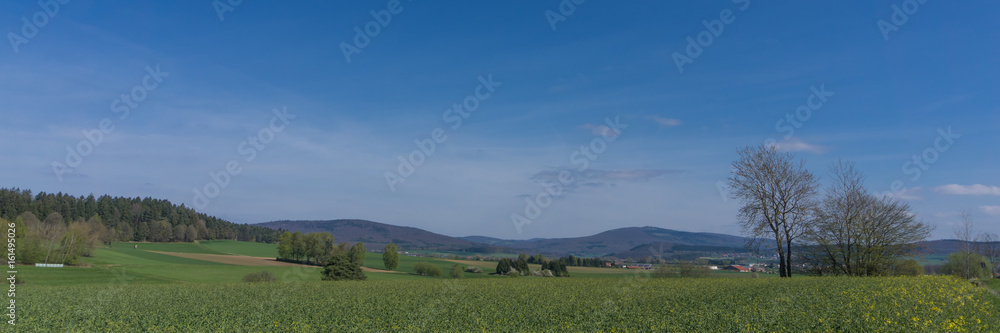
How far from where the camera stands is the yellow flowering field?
1041 centimetres

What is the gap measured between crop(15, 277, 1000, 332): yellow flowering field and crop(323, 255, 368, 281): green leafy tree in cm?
1947

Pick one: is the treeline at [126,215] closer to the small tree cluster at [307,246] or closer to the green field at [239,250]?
the green field at [239,250]

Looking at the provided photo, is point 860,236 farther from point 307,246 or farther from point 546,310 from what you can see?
point 307,246

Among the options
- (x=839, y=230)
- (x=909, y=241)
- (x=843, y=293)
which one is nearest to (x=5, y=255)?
(x=843, y=293)

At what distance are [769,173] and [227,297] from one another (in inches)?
1268

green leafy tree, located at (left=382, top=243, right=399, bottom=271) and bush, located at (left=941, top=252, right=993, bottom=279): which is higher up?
bush, located at (left=941, top=252, right=993, bottom=279)

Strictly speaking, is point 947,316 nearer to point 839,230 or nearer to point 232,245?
point 839,230

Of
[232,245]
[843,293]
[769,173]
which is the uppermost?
[769,173]

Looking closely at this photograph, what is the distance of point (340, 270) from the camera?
4166cm

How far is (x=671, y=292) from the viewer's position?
1792cm

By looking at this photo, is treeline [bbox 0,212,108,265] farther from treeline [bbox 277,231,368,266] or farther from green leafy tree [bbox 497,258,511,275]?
green leafy tree [bbox 497,258,511,275]

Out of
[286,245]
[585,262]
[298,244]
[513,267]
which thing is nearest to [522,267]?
[513,267]

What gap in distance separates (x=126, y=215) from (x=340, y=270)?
116686 mm

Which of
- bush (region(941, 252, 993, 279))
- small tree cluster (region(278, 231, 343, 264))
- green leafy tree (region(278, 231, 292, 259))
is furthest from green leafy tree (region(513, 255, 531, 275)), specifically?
bush (region(941, 252, 993, 279))
